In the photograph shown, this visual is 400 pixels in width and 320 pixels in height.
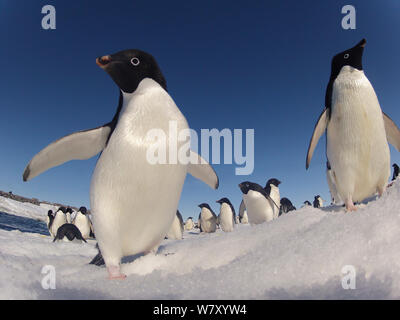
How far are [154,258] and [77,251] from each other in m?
2.24

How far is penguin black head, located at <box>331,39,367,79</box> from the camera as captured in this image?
281 centimetres

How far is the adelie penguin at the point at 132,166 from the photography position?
6.15 feet

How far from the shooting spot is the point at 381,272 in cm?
123

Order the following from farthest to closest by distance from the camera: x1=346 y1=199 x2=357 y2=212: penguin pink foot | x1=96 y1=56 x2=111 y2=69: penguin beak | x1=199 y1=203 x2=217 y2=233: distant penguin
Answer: x1=199 y1=203 x2=217 y2=233: distant penguin
x1=346 y1=199 x2=357 y2=212: penguin pink foot
x1=96 y1=56 x2=111 y2=69: penguin beak

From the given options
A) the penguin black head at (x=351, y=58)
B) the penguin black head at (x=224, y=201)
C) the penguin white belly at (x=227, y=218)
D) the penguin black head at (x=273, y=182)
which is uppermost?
the penguin black head at (x=351, y=58)

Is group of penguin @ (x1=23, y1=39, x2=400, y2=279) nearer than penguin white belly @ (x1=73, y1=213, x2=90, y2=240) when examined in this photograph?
Yes

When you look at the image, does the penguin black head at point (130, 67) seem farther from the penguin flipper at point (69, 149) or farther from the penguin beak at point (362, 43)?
the penguin beak at point (362, 43)

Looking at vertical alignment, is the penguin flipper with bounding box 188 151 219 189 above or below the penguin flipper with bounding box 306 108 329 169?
below

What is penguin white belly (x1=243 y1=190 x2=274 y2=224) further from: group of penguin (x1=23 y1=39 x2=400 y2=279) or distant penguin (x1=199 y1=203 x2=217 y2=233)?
distant penguin (x1=199 y1=203 x2=217 y2=233)

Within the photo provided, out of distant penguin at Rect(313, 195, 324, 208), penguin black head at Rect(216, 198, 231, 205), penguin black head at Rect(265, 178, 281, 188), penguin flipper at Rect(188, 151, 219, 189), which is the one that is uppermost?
penguin black head at Rect(265, 178, 281, 188)

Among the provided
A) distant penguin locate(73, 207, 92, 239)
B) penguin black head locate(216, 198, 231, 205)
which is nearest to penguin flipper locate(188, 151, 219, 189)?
penguin black head locate(216, 198, 231, 205)

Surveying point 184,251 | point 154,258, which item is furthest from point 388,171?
point 154,258

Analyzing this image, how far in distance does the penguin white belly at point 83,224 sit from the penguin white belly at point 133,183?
30.7 feet

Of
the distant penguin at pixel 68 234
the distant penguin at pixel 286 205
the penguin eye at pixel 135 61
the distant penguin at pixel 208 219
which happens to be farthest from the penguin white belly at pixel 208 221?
the penguin eye at pixel 135 61
